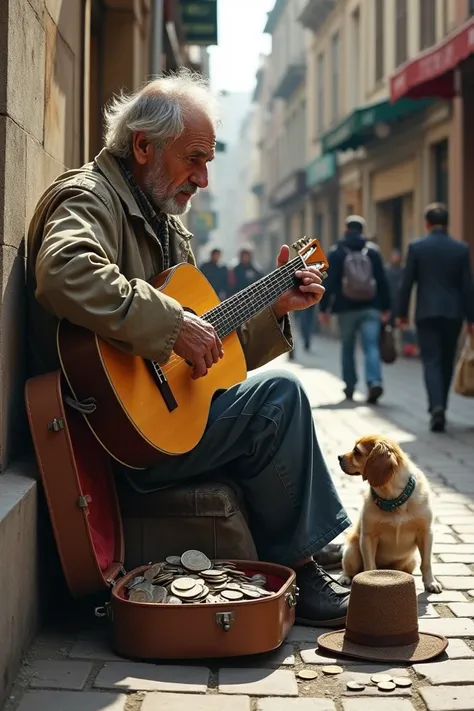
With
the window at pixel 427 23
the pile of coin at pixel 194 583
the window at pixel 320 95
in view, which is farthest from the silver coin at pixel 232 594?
the window at pixel 320 95

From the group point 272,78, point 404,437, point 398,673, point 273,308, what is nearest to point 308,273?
point 273,308

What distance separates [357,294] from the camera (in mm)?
11250

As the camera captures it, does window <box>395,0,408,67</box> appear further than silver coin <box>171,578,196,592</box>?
Yes

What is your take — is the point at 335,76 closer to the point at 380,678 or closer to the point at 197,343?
the point at 197,343

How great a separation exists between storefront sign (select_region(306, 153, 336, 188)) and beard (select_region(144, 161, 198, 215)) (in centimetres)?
2374

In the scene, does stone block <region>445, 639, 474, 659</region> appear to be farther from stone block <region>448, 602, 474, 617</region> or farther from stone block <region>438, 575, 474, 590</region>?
stone block <region>438, 575, 474, 590</region>

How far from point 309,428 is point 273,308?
2.27ft

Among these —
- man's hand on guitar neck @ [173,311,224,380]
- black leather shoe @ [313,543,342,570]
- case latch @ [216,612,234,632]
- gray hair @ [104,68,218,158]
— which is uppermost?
gray hair @ [104,68,218,158]

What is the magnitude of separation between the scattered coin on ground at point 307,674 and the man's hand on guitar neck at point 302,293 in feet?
4.72

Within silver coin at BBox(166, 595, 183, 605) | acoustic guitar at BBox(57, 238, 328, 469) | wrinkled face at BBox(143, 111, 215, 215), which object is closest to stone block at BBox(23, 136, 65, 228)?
wrinkled face at BBox(143, 111, 215, 215)

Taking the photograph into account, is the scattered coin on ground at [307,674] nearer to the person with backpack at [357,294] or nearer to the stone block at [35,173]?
the stone block at [35,173]

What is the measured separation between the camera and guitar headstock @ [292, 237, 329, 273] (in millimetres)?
4465

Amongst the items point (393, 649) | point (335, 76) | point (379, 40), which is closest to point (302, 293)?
point (393, 649)

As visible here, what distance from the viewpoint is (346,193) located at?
27625 millimetres
